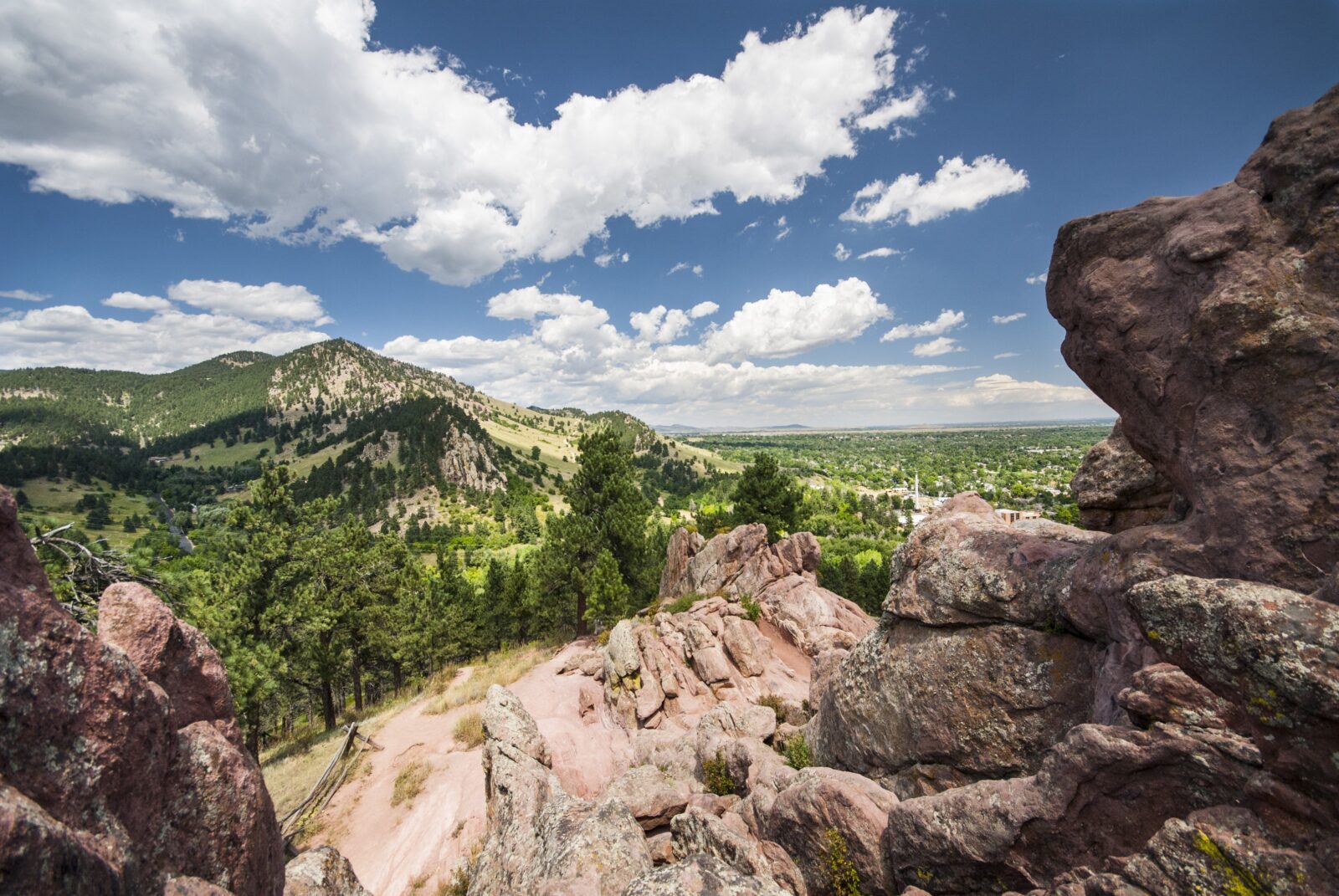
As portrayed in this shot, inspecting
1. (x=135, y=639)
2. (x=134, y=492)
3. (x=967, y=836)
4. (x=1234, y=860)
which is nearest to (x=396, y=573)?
(x=135, y=639)

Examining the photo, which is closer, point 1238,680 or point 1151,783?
point 1238,680

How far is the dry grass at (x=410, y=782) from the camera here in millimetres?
15477

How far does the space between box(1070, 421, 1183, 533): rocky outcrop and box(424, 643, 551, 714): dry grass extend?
77.5 ft

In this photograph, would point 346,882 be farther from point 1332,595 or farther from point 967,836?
point 1332,595

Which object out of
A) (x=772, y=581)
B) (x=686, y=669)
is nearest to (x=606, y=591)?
(x=686, y=669)

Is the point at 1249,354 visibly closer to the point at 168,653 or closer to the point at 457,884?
the point at 168,653

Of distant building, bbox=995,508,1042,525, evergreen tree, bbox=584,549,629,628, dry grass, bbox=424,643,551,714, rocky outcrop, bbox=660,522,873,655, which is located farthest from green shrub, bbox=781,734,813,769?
evergreen tree, bbox=584,549,629,628

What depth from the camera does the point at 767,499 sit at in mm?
43625

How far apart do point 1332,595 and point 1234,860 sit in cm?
279

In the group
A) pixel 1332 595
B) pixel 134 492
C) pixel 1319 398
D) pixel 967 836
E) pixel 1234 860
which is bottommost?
pixel 134 492

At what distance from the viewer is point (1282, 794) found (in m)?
4.66

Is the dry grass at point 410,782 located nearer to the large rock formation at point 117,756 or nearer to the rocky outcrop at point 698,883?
the large rock formation at point 117,756

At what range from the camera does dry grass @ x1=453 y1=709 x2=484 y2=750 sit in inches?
727

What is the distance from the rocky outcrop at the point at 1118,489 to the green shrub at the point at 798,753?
8.17m
